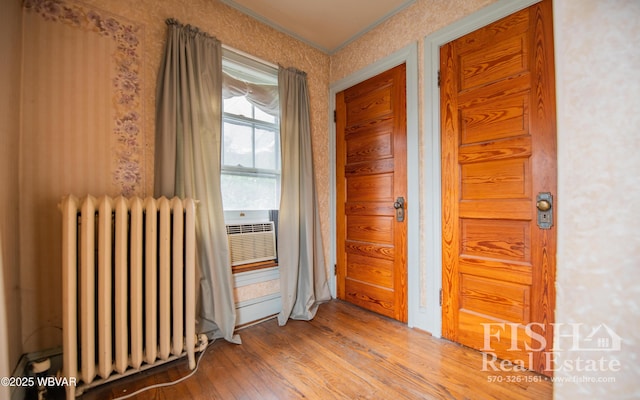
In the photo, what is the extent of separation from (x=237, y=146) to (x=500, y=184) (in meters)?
1.92

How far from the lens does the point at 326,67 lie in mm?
Answer: 2699

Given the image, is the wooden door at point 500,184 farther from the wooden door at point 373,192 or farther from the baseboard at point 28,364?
the baseboard at point 28,364

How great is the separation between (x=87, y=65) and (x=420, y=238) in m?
2.46

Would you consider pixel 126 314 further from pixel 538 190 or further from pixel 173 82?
pixel 538 190

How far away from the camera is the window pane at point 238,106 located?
2049mm

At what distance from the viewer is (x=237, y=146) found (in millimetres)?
2094

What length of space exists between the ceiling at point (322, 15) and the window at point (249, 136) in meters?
0.42

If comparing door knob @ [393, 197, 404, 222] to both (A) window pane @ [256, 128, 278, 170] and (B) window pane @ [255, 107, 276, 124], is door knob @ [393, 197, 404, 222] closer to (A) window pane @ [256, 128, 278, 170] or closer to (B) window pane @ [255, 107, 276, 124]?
(A) window pane @ [256, 128, 278, 170]

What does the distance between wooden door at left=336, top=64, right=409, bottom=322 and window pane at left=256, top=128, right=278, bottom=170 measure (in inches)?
26.8

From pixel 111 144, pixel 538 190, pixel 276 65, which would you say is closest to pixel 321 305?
pixel 538 190

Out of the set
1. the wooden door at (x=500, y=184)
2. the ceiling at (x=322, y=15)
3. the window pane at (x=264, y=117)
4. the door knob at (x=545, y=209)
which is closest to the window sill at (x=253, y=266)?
the window pane at (x=264, y=117)

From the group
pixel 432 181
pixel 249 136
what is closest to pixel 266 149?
pixel 249 136

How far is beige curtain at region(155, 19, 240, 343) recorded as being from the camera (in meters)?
1.66

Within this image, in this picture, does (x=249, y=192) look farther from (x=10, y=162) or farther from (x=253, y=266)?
(x=10, y=162)
